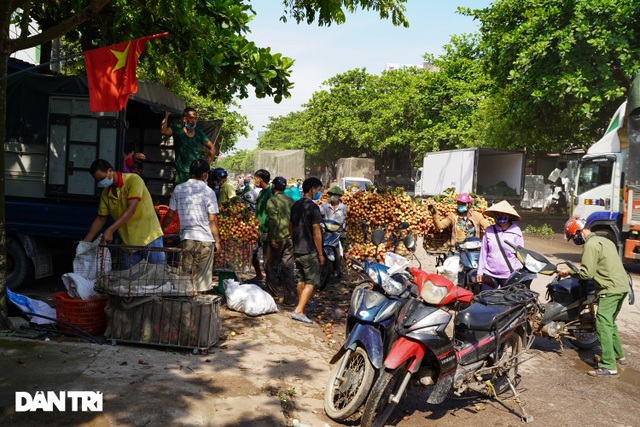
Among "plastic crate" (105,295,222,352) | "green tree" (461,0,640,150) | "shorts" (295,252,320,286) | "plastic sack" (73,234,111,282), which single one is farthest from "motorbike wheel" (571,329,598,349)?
"green tree" (461,0,640,150)

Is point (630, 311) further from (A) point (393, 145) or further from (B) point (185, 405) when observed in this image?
(A) point (393, 145)

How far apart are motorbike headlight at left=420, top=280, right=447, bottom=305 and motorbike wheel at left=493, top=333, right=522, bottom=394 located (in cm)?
109

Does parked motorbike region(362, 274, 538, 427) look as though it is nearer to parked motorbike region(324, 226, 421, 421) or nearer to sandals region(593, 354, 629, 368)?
parked motorbike region(324, 226, 421, 421)

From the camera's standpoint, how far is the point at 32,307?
19.1 ft

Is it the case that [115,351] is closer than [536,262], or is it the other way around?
[115,351]

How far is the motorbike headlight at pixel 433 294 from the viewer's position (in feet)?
13.8

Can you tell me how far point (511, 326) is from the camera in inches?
194

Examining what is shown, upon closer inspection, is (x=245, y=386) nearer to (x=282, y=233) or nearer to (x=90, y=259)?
(x=90, y=259)

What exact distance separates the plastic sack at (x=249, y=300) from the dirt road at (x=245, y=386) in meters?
0.41

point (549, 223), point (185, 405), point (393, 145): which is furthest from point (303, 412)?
point (393, 145)

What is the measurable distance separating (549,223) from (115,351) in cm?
2313

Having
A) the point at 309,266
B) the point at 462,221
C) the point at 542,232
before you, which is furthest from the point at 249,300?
the point at 542,232

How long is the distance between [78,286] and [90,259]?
11.2 inches

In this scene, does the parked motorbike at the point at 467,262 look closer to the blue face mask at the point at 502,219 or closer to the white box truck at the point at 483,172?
the blue face mask at the point at 502,219
